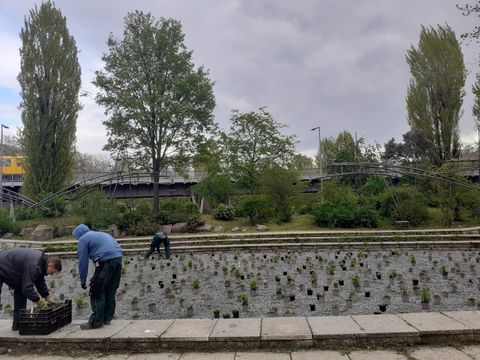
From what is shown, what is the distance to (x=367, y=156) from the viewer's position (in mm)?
30656

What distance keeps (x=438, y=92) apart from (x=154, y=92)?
2478 cm

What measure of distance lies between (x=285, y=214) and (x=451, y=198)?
29.4ft

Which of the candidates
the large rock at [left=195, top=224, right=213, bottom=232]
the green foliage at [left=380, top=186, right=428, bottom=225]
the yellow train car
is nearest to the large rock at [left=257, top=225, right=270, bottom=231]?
the large rock at [left=195, top=224, right=213, bottom=232]

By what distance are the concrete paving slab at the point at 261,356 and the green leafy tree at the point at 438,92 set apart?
32399 mm

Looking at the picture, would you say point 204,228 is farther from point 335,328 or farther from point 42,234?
point 335,328

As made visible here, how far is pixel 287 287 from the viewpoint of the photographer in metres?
8.67

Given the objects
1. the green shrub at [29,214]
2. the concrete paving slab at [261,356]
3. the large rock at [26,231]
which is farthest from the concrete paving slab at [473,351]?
the green shrub at [29,214]

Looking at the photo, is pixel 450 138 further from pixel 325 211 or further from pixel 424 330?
pixel 424 330

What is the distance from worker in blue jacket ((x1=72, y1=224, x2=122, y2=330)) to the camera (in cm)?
551

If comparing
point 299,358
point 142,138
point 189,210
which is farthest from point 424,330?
point 142,138

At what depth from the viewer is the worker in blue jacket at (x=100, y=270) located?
5.51m

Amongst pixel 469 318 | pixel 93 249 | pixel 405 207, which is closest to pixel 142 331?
pixel 93 249

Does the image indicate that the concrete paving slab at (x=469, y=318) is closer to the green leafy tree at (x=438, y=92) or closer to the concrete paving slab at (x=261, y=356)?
the concrete paving slab at (x=261, y=356)

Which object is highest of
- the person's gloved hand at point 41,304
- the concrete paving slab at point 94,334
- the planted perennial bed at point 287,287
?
the person's gloved hand at point 41,304
